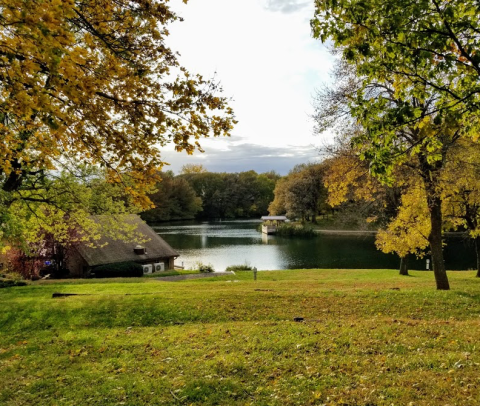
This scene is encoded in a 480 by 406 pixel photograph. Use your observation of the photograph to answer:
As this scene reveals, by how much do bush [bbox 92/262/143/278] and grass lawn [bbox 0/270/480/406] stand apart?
50.0 feet

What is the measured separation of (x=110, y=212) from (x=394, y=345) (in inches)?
659

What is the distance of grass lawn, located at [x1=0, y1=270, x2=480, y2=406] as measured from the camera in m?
5.16

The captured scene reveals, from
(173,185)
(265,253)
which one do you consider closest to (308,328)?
(265,253)

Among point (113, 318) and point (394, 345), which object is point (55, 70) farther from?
point (113, 318)

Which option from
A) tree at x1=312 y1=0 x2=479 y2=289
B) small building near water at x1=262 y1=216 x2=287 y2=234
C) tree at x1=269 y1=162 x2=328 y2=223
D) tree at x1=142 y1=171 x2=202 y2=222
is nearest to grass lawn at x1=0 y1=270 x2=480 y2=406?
tree at x1=312 y1=0 x2=479 y2=289

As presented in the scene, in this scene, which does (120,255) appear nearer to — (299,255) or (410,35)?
(299,255)

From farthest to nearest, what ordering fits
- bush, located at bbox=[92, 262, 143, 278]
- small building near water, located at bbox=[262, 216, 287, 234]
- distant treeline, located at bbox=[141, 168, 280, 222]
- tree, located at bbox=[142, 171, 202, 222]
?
distant treeline, located at bbox=[141, 168, 280, 222]
tree, located at bbox=[142, 171, 202, 222]
small building near water, located at bbox=[262, 216, 287, 234]
bush, located at bbox=[92, 262, 143, 278]

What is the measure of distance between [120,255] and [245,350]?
25.1m

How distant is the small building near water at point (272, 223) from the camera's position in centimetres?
6819

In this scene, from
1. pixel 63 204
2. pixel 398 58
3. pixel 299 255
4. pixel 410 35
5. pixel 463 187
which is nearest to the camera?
pixel 410 35

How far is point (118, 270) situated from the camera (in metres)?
26.9

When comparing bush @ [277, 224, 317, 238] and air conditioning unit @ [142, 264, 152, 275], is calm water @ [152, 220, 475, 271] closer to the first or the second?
air conditioning unit @ [142, 264, 152, 275]

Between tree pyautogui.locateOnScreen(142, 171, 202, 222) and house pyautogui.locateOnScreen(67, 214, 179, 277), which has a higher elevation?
tree pyautogui.locateOnScreen(142, 171, 202, 222)

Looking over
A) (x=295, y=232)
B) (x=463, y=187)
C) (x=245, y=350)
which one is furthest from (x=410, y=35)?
(x=295, y=232)
